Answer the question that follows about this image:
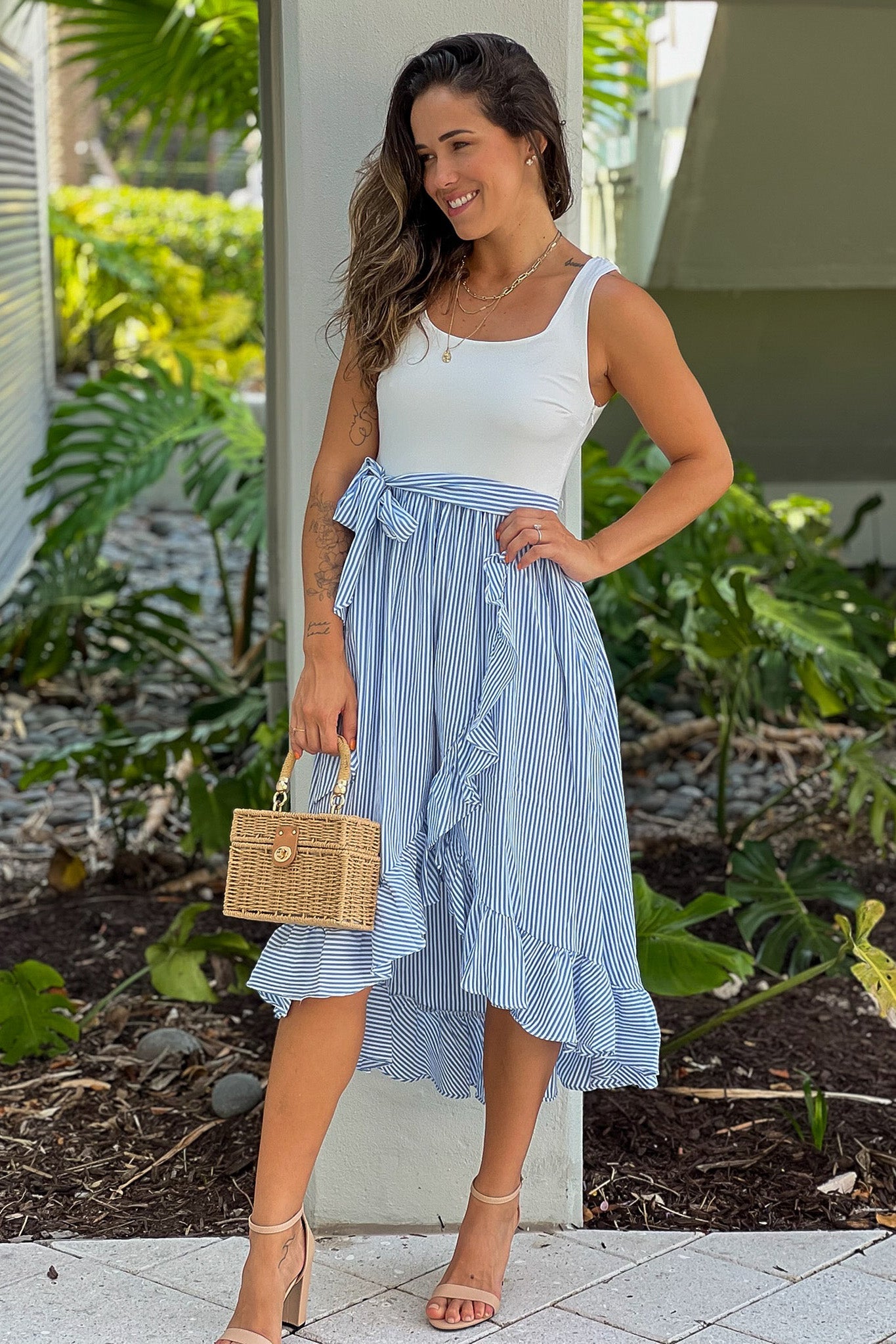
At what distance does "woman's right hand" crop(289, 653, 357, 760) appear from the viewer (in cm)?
194

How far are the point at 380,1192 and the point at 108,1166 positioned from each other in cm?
50

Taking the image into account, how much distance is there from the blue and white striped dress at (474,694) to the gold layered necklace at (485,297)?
0.01m

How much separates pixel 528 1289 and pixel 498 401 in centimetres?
122

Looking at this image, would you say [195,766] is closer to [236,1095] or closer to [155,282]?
[236,1095]

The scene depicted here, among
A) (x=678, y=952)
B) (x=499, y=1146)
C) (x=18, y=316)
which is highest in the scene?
(x=18, y=316)

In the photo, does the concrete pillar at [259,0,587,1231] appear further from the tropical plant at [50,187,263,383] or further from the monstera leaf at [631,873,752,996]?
the tropical plant at [50,187,263,383]

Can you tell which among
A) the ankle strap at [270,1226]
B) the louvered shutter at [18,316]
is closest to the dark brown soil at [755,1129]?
the ankle strap at [270,1226]

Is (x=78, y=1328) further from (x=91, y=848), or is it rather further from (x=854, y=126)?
(x=854, y=126)

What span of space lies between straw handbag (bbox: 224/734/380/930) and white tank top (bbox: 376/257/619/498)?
1.33 feet

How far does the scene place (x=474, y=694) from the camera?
194cm

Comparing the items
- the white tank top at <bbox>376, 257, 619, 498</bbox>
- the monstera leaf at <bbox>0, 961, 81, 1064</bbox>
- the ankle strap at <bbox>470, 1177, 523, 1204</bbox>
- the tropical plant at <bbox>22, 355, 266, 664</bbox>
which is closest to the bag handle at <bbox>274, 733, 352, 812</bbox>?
the white tank top at <bbox>376, 257, 619, 498</bbox>

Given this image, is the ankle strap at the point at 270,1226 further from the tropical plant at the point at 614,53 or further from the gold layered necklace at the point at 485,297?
the tropical plant at the point at 614,53

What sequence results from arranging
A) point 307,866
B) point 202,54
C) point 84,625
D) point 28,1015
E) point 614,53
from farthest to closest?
1. point 84,625
2. point 614,53
3. point 202,54
4. point 28,1015
5. point 307,866

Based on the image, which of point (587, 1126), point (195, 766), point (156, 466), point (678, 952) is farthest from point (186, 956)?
point (156, 466)
